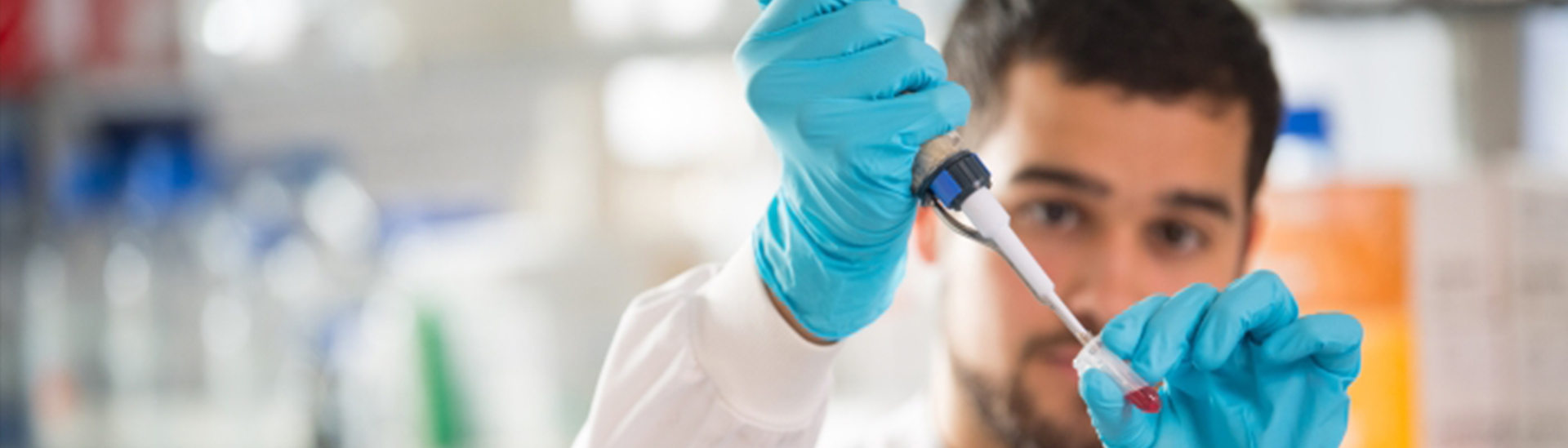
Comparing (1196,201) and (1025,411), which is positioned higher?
(1196,201)

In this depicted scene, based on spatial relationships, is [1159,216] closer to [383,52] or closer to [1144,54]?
[1144,54]

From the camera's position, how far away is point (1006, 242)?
2.43 feet

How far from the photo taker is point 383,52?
187 centimetres

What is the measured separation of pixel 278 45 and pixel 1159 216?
148 cm

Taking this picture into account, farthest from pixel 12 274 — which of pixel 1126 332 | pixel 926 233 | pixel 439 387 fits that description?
pixel 1126 332

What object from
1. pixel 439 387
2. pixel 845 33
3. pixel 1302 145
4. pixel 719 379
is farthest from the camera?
pixel 439 387

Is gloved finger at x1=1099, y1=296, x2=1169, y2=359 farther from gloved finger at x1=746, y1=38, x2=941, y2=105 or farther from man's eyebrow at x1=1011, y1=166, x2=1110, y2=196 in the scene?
man's eyebrow at x1=1011, y1=166, x2=1110, y2=196

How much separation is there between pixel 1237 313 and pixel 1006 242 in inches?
5.9

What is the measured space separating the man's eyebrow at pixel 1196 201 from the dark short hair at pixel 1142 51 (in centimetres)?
7

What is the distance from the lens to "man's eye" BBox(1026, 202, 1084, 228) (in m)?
1.12

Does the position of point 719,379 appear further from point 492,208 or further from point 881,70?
point 492,208

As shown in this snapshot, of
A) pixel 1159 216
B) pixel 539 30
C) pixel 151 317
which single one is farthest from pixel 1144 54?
pixel 151 317

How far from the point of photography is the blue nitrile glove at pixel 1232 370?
0.73 m

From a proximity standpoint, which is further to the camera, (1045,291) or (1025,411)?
(1025,411)
